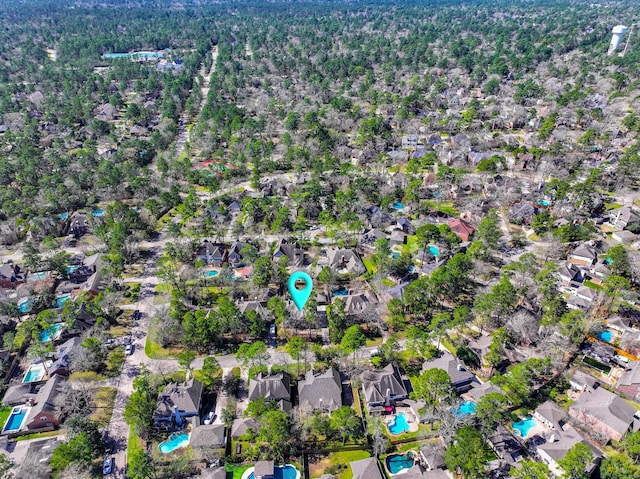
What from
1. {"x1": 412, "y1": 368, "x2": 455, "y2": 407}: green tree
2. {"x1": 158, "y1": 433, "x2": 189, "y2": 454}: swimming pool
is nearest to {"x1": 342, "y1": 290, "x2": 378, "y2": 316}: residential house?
{"x1": 412, "y1": 368, "x2": 455, "y2": 407}: green tree

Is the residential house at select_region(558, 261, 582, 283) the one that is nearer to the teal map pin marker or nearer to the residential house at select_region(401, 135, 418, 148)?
the teal map pin marker

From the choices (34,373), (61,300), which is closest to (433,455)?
(34,373)

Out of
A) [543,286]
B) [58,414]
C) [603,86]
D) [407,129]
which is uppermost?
[603,86]

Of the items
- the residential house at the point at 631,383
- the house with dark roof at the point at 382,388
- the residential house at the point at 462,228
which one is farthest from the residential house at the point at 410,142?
the house with dark roof at the point at 382,388

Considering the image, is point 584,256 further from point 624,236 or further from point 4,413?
point 4,413

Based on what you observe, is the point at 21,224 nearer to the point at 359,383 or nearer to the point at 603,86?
the point at 359,383

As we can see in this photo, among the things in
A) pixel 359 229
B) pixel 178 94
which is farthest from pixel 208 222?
pixel 178 94

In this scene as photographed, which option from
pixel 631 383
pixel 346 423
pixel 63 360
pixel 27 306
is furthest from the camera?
pixel 27 306
